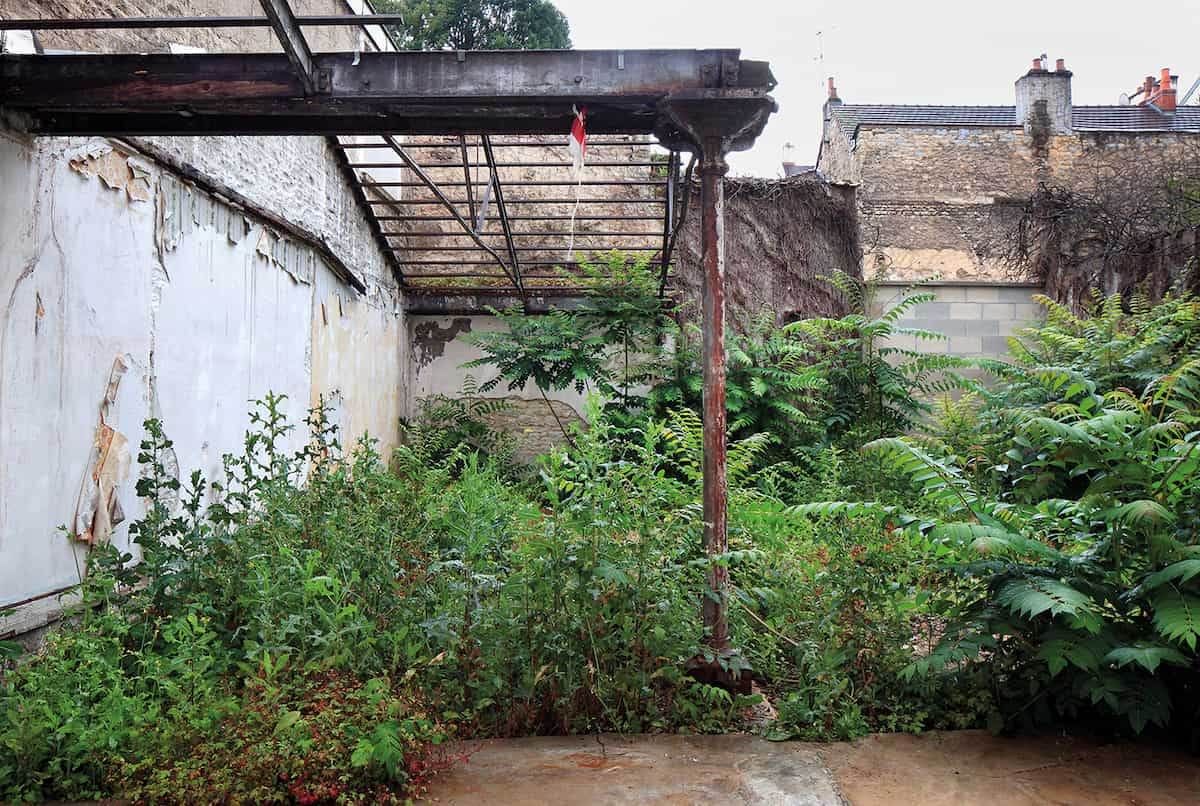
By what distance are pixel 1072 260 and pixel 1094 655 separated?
9.54m

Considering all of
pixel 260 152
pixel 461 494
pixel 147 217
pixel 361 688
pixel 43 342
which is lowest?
pixel 361 688

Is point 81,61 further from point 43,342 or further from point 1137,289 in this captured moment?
Result: point 1137,289

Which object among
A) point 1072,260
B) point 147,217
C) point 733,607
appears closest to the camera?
point 733,607

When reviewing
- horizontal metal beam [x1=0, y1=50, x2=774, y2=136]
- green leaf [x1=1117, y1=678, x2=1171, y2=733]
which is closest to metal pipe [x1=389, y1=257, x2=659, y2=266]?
horizontal metal beam [x1=0, y1=50, x2=774, y2=136]

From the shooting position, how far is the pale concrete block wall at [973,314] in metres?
12.3

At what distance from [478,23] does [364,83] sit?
950 inches

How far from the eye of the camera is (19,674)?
3.62 m

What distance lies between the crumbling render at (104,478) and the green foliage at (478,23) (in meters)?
22.6

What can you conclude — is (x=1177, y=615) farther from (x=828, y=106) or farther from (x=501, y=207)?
(x=828, y=106)

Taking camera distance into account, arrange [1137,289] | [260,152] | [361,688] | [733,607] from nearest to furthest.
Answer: [361,688] → [733,607] → [260,152] → [1137,289]

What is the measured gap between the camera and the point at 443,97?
4234mm

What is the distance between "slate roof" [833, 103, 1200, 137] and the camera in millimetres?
17781

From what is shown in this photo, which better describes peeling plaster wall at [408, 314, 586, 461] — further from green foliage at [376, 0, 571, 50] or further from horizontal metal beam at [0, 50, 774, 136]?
green foliage at [376, 0, 571, 50]

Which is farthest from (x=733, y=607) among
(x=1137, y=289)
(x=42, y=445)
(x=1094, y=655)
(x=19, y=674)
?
(x=1137, y=289)
